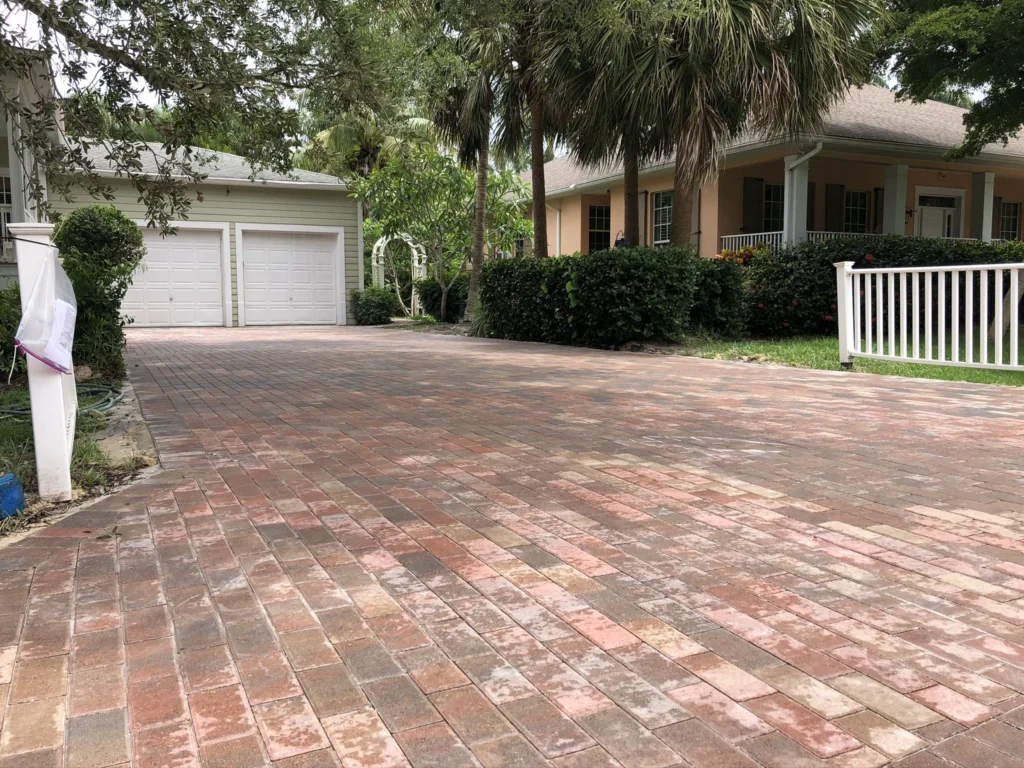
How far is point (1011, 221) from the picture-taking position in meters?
20.2

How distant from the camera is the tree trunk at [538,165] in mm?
14758

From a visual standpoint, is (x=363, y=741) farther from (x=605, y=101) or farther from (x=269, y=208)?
(x=269, y=208)

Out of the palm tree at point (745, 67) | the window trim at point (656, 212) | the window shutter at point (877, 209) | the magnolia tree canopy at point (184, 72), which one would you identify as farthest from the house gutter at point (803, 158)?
the magnolia tree canopy at point (184, 72)

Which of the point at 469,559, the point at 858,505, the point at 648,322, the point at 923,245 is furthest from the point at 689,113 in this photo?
the point at 469,559

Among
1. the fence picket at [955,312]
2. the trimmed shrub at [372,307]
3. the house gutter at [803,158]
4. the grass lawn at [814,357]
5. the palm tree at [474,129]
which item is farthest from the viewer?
the trimmed shrub at [372,307]

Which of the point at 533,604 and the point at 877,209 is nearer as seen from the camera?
the point at 533,604

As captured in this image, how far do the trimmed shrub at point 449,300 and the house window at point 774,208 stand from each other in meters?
7.12

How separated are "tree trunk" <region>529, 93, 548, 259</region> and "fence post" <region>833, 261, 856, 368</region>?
6485 mm

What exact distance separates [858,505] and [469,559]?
187 cm

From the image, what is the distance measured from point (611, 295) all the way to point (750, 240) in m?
6.57

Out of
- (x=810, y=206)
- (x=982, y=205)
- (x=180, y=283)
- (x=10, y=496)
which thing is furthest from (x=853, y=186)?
(x=10, y=496)

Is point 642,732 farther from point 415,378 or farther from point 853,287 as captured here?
point 853,287

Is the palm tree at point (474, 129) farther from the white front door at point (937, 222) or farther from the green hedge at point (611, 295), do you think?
the white front door at point (937, 222)

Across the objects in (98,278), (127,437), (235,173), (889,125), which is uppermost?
(889,125)
